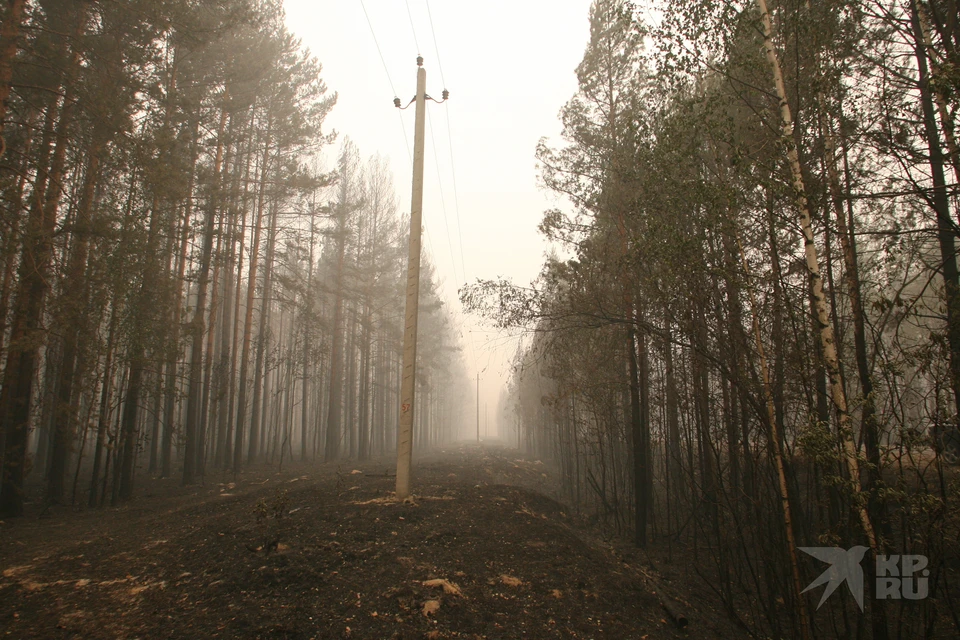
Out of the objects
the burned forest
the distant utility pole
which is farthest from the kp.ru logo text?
the distant utility pole

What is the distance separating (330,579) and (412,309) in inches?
175

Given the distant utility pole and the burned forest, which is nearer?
the burned forest

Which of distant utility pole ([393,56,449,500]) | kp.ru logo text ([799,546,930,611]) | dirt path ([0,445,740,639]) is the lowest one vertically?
dirt path ([0,445,740,639])

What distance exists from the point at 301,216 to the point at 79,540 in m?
12.2

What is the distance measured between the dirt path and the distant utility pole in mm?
784

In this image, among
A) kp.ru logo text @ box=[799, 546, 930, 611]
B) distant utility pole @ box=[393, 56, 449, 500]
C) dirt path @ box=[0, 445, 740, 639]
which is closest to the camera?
Result: kp.ru logo text @ box=[799, 546, 930, 611]

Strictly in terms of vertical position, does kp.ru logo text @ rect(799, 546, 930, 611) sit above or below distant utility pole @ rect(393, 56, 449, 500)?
below

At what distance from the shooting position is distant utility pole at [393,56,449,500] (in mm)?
7676

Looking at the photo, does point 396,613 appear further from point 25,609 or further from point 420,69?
point 420,69

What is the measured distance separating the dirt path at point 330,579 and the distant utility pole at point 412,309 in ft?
2.57

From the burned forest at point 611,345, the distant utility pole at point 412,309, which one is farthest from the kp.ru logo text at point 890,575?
the distant utility pole at point 412,309

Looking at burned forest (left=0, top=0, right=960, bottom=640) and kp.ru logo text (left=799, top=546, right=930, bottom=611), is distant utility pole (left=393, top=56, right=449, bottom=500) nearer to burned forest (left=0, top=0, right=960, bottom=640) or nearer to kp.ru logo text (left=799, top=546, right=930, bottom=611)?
burned forest (left=0, top=0, right=960, bottom=640)

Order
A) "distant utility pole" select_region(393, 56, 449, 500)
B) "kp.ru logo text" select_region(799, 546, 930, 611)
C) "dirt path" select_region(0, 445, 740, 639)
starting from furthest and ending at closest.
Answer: "distant utility pole" select_region(393, 56, 449, 500) → "dirt path" select_region(0, 445, 740, 639) → "kp.ru logo text" select_region(799, 546, 930, 611)

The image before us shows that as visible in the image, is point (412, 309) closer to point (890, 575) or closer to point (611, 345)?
point (611, 345)
